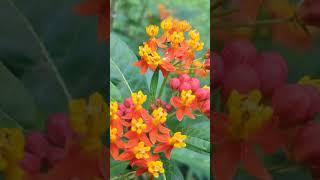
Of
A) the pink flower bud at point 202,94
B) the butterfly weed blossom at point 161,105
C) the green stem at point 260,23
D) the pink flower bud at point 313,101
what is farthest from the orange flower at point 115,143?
the pink flower bud at point 313,101

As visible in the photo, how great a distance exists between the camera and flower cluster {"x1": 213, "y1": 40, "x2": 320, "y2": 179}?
1.37m

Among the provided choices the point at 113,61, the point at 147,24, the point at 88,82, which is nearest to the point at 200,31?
the point at 147,24

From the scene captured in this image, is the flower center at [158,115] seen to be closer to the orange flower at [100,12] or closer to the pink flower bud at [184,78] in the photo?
the pink flower bud at [184,78]

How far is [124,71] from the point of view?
61.4 inches

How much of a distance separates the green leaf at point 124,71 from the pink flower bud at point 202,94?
129 mm

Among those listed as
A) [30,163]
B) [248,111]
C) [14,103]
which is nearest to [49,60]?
[14,103]

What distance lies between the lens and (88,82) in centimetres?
140

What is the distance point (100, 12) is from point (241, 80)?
35 cm

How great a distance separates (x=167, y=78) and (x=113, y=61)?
0.50 feet

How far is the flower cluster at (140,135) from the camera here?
1519 millimetres

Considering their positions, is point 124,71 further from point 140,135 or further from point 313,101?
point 313,101

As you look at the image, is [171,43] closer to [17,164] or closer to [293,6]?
[293,6]

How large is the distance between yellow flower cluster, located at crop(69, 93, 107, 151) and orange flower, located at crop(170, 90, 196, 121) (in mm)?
245

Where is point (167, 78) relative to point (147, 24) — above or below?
below
